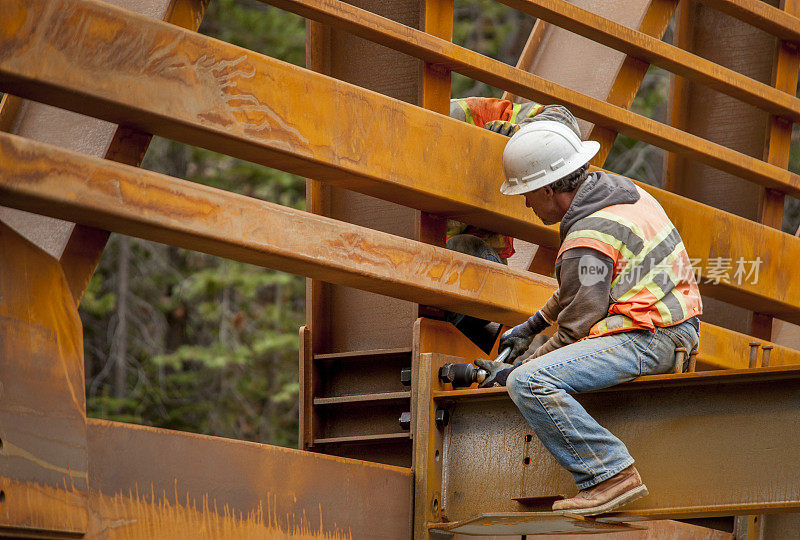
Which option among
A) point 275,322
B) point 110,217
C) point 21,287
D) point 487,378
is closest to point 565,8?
point 487,378

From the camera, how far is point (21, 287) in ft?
13.8

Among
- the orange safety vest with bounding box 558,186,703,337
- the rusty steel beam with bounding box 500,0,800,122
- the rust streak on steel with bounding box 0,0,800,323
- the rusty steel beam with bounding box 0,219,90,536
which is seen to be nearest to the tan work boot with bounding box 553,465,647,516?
the orange safety vest with bounding box 558,186,703,337

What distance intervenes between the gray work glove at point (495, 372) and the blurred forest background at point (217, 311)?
10.3 meters

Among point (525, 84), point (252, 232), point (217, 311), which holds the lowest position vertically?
point (252, 232)

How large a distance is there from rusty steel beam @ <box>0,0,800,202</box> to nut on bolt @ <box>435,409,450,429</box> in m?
1.17

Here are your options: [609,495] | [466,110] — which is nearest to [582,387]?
[609,495]

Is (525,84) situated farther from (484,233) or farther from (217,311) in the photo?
(217,311)

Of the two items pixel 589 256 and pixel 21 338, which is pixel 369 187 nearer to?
pixel 589 256

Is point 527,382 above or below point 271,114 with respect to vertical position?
below

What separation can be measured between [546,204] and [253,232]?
1.33 meters

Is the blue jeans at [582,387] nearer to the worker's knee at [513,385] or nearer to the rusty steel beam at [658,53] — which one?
the worker's knee at [513,385]

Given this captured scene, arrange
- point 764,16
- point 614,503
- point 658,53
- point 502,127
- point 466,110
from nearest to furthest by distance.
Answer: point 614,503, point 502,127, point 466,110, point 658,53, point 764,16

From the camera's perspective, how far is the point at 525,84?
608cm

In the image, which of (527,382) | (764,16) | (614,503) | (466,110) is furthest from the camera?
(764,16)
